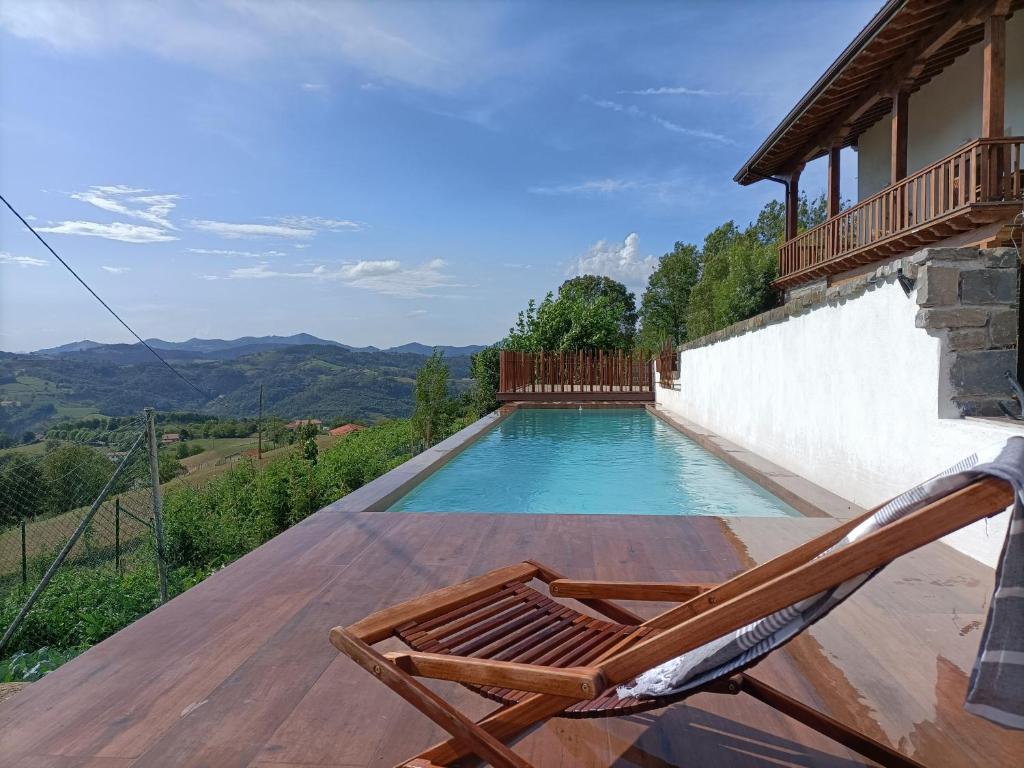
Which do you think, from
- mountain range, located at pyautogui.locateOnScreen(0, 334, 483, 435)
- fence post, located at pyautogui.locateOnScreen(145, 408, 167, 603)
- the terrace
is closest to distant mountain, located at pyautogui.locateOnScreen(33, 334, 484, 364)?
mountain range, located at pyautogui.locateOnScreen(0, 334, 483, 435)

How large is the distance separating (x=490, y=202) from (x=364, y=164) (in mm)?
6893

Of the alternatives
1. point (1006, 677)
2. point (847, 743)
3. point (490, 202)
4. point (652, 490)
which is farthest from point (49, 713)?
point (490, 202)

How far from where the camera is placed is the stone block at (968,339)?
324 cm

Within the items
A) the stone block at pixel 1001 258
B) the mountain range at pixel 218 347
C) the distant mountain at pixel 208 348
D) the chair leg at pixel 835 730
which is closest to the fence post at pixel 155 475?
the chair leg at pixel 835 730

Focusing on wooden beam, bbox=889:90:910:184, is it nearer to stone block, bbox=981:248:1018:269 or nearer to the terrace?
stone block, bbox=981:248:1018:269

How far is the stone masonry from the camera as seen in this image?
323cm

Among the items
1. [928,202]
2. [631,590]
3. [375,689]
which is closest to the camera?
[631,590]

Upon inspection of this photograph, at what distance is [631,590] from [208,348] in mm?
81406

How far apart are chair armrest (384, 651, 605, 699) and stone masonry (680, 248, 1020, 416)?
2936 mm

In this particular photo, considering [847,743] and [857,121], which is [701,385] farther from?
[847,743]

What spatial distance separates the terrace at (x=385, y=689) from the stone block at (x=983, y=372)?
81 cm

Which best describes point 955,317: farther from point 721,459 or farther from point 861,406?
point 721,459

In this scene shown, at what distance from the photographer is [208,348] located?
74875 mm

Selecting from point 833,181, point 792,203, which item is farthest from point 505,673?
point 792,203
